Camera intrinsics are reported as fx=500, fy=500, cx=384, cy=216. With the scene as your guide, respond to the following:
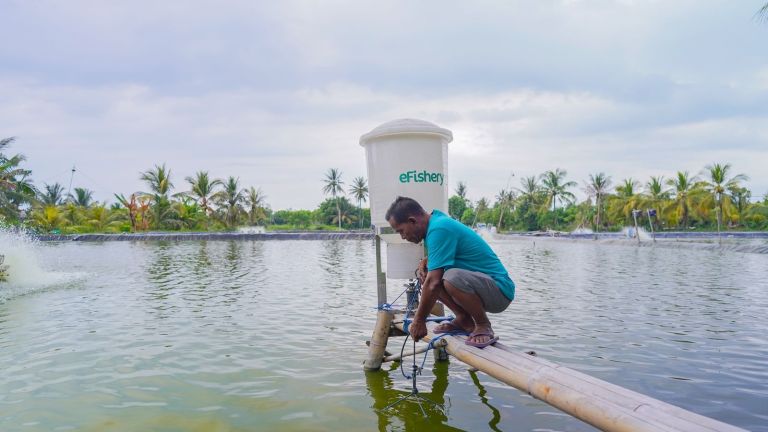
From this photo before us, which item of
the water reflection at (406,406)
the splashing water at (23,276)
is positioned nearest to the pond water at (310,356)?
the water reflection at (406,406)

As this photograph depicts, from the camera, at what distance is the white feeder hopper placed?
5.28 meters

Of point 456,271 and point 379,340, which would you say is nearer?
point 456,271

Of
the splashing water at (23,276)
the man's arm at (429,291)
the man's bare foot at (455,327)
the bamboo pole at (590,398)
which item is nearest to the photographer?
the bamboo pole at (590,398)

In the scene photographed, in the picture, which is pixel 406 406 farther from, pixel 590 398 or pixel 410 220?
pixel 590 398

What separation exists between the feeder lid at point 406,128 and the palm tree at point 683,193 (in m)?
55.0

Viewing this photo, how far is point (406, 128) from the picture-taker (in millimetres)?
5238

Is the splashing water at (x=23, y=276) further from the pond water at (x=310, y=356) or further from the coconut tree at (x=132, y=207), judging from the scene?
the coconut tree at (x=132, y=207)

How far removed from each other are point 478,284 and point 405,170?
1712 millimetres

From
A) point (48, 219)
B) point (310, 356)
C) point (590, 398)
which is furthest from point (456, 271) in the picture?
point (48, 219)

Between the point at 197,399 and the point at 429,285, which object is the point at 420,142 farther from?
the point at 197,399

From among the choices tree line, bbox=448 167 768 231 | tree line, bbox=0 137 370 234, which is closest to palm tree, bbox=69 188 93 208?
tree line, bbox=0 137 370 234

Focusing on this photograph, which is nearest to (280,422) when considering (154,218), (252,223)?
(154,218)

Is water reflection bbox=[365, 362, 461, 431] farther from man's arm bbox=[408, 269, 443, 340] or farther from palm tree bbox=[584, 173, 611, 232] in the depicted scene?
palm tree bbox=[584, 173, 611, 232]

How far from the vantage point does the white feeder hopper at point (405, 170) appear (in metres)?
5.28
